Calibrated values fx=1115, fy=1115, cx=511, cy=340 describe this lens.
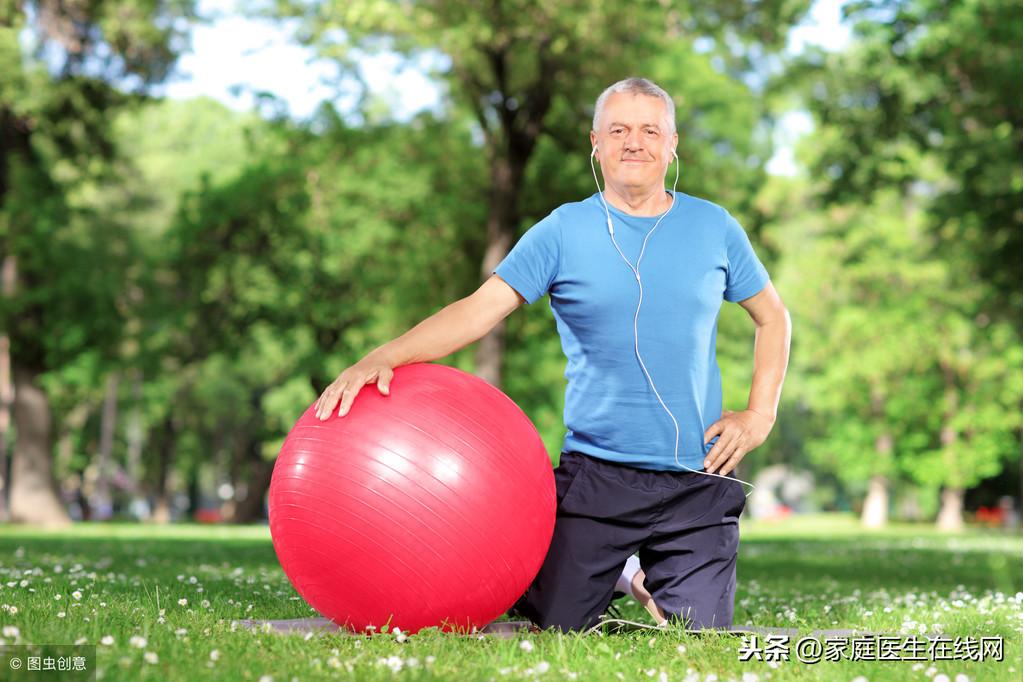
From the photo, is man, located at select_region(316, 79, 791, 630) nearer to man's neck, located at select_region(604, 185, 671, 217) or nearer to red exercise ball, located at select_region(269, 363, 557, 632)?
man's neck, located at select_region(604, 185, 671, 217)

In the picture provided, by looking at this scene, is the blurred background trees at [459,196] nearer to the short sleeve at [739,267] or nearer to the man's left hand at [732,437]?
the short sleeve at [739,267]

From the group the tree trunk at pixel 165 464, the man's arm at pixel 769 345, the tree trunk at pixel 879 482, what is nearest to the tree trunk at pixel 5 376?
the tree trunk at pixel 165 464

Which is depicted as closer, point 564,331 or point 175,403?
point 564,331

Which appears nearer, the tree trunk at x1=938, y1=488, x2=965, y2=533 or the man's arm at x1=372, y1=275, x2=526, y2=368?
the man's arm at x1=372, y1=275, x2=526, y2=368

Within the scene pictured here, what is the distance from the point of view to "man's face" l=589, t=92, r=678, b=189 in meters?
6.09

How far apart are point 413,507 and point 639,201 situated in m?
2.17

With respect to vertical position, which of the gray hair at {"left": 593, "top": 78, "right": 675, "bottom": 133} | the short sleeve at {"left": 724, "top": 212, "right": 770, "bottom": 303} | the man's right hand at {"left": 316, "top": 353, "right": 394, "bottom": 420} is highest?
the gray hair at {"left": 593, "top": 78, "right": 675, "bottom": 133}

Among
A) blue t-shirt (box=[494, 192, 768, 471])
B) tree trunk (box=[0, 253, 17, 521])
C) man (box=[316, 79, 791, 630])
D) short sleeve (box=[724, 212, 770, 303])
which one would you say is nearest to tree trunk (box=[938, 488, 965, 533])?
tree trunk (box=[0, 253, 17, 521])

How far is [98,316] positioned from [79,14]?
25.2ft

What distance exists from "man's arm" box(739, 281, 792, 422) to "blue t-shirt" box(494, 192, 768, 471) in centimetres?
38

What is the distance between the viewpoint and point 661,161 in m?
6.16

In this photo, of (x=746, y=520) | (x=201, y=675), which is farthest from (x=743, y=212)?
(x=746, y=520)

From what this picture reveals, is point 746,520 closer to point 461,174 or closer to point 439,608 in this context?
point 461,174

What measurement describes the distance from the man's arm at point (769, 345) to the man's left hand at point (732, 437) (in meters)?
0.20
